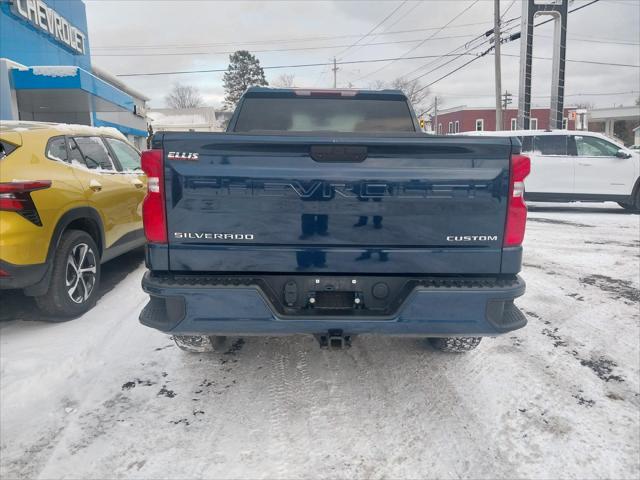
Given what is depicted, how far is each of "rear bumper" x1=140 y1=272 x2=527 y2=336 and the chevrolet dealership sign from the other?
16269 mm

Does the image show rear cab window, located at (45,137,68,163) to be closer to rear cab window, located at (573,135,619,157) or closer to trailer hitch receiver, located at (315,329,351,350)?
trailer hitch receiver, located at (315,329,351,350)

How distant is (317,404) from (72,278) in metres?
2.81

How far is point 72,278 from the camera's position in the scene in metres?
4.49

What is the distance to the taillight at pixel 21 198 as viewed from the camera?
3677 mm

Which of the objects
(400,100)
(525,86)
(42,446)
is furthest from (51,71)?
(525,86)

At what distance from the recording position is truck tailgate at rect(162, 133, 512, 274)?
256 cm

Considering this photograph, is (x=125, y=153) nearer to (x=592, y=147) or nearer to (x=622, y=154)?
(x=592, y=147)

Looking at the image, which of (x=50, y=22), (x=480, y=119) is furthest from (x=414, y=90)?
(x=50, y=22)

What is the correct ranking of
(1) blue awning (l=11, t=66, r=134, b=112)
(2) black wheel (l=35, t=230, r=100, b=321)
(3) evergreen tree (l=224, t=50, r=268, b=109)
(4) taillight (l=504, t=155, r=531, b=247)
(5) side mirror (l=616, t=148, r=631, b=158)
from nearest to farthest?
1. (4) taillight (l=504, t=155, r=531, b=247)
2. (2) black wheel (l=35, t=230, r=100, b=321)
3. (5) side mirror (l=616, t=148, r=631, b=158)
4. (1) blue awning (l=11, t=66, r=134, b=112)
5. (3) evergreen tree (l=224, t=50, r=268, b=109)

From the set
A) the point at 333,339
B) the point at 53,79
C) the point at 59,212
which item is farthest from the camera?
the point at 53,79

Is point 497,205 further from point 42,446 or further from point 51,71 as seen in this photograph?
point 51,71

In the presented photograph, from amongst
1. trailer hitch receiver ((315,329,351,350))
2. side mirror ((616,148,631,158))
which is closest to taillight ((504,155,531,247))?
trailer hitch receiver ((315,329,351,350))

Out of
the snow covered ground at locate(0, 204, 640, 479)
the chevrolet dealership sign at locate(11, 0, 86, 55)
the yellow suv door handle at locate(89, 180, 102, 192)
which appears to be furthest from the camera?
the chevrolet dealership sign at locate(11, 0, 86, 55)

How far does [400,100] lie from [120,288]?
3741mm
